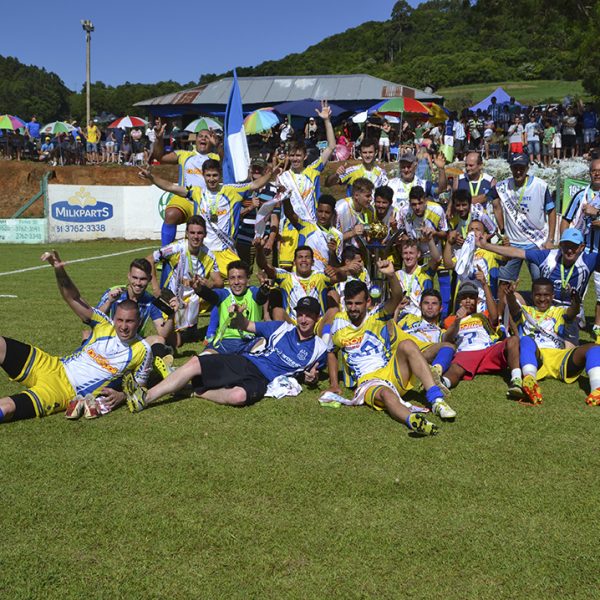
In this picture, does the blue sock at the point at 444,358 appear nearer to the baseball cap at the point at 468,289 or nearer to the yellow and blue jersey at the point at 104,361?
the baseball cap at the point at 468,289

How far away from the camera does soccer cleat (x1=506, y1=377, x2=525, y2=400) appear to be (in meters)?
6.34

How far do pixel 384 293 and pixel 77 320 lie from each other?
4224mm

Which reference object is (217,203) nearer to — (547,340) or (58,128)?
(547,340)

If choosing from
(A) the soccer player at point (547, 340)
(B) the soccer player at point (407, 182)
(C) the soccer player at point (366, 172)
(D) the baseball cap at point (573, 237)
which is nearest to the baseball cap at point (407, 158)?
(B) the soccer player at point (407, 182)

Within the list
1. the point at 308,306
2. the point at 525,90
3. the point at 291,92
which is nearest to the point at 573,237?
the point at 308,306

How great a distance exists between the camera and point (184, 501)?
14.4 ft

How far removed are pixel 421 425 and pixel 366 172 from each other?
4727 mm

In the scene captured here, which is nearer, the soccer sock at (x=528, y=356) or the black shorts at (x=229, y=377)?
the black shorts at (x=229, y=377)

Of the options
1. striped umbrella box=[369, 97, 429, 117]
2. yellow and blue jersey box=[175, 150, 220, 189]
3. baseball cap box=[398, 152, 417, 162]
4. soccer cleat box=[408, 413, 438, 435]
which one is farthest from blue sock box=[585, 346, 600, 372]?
striped umbrella box=[369, 97, 429, 117]

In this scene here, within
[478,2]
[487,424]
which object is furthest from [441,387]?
[478,2]

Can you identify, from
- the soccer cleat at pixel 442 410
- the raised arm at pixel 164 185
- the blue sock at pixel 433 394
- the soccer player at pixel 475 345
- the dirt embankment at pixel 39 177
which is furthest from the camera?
the dirt embankment at pixel 39 177

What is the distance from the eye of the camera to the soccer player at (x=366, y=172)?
920cm

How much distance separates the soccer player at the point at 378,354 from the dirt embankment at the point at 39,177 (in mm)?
23027

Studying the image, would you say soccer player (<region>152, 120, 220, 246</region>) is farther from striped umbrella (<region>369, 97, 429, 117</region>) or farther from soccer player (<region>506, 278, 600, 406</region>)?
striped umbrella (<region>369, 97, 429, 117</region>)
